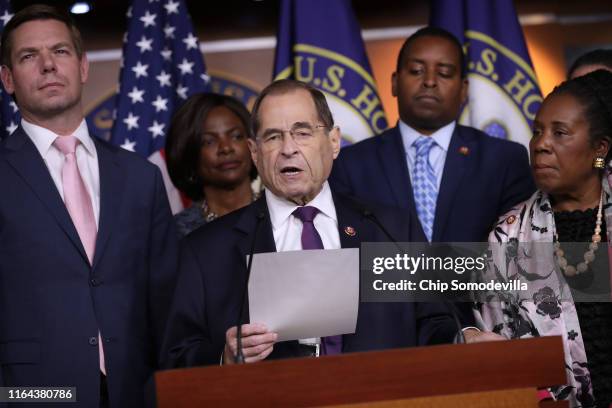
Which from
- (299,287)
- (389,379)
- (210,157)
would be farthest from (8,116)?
(389,379)

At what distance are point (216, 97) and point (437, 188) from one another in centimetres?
108

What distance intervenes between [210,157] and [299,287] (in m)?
1.76

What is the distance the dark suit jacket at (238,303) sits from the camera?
2.49 m

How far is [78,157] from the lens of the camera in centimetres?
298

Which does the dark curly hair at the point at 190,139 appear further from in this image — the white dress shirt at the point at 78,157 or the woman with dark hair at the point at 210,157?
the white dress shirt at the point at 78,157

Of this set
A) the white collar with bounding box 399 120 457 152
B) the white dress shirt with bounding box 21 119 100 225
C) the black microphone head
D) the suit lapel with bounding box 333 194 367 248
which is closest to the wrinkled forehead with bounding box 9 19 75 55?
the white dress shirt with bounding box 21 119 100 225

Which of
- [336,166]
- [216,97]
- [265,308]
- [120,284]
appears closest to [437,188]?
[336,166]

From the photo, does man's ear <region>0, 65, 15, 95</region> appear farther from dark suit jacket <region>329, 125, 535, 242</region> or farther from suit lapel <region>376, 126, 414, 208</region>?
suit lapel <region>376, 126, 414, 208</region>

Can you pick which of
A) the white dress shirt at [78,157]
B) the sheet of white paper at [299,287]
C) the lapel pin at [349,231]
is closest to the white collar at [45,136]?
the white dress shirt at [78,157]

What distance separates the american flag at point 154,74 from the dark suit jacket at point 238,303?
1962 mm

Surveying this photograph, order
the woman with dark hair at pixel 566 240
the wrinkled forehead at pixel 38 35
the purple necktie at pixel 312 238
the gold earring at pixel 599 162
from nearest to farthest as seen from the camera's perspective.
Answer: the purple necktie at pixel 312 238, the woman with dark hair at pixel 566 240, the gold earring at pixel 599 162, the wrinkled forehead at pixel 38 35

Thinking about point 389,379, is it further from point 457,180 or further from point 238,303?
point 457,180

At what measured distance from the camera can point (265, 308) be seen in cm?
214

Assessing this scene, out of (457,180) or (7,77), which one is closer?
(7,77)
